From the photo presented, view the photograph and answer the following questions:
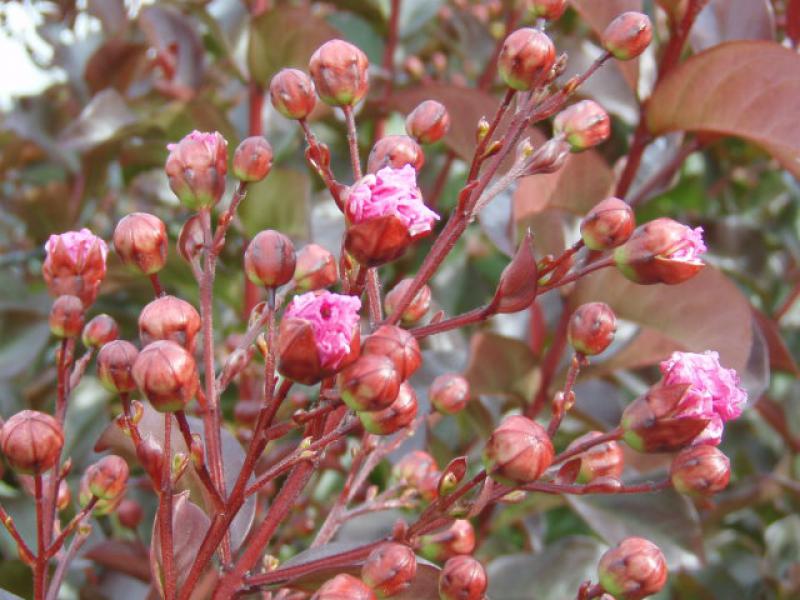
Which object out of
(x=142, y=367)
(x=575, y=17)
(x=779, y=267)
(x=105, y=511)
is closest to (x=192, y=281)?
(x=105, y=511)

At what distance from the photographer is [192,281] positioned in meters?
1.53

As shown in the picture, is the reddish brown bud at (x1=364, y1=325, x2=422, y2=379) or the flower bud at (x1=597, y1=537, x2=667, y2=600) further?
the flower bud at (x1=597, y1=537, x2=667, y2=600)

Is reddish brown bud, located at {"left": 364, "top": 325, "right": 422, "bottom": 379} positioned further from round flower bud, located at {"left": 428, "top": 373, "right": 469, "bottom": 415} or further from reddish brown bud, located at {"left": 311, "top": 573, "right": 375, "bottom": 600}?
round flower bud, located at {"left": 428, "top": 373, "right": 469, "bottom": 415}

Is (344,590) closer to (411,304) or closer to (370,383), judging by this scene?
(370,383)

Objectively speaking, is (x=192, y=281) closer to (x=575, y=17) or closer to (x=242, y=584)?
(x=242, y=584)

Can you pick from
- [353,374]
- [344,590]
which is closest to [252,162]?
[353,374]

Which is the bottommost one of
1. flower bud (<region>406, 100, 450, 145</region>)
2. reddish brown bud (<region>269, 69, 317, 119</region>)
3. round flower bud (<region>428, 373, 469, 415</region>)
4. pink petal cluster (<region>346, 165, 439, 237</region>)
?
round flower bud (<region>428, 373, 469, 415</region>)

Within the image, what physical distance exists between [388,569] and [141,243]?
0.33 meters

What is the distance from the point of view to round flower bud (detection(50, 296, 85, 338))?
32.1 inches

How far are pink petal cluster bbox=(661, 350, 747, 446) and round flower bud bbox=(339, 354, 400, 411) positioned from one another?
0.84 feet

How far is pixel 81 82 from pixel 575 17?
3.55 feet

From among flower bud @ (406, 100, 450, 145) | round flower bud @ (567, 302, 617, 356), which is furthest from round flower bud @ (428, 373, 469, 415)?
flower bud @ (406, 100, 450, 145)

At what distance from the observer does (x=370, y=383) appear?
23.5 inches

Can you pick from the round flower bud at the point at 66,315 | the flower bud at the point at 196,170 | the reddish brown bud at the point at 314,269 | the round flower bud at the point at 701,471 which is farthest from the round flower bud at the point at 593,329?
the round flower bud at the point at 66,315
